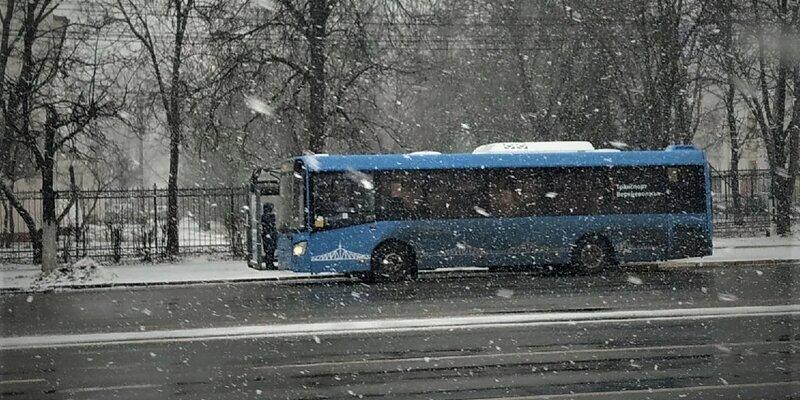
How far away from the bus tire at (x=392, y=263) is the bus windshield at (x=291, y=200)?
1863mm

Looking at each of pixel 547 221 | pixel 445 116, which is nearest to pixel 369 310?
pixel 547 221

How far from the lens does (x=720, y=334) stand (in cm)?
1191

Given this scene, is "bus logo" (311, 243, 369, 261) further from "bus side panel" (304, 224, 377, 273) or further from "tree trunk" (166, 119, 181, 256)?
"tree trunk" (166, 119, 181, 256)

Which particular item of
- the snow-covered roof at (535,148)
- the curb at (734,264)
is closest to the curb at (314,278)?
the curb at (734,264)

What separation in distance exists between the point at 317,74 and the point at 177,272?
7.49 meters

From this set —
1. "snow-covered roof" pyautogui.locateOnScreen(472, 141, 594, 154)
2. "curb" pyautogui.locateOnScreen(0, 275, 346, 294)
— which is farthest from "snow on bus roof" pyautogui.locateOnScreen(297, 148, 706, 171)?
"curb" pyautogui.locateOnScreen(0, 275, 346, 294)

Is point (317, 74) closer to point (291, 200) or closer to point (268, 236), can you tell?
point (268, 236)

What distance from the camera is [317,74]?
2852cm

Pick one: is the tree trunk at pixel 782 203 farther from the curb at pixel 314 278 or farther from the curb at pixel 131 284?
the curb at pixel 131 284

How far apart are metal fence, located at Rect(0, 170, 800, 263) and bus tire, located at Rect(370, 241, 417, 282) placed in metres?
7.65

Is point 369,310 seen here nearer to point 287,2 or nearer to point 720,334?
point 720,334

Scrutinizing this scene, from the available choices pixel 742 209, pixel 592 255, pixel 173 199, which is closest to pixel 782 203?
pixel 742 209

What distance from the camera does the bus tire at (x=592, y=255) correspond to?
74.0ft

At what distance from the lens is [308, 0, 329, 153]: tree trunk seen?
92.9 feet
